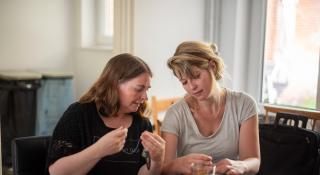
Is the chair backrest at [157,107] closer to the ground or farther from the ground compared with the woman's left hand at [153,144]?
closer to the ground

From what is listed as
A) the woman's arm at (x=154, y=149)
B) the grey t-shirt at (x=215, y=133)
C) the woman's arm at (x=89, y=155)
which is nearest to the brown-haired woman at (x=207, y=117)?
the grey t-shirt at (x=215, y=133)

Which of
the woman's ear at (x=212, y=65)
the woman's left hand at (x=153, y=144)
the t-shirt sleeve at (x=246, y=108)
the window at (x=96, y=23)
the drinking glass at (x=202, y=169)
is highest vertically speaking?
the window at (x=96, y=23)

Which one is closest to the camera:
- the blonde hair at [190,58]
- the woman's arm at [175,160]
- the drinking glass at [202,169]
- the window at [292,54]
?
the drinking glass at [202,169]

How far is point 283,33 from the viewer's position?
276 cm

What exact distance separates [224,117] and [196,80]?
22 cm

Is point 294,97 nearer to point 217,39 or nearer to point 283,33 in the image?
point 283,33

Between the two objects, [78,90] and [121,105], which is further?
[78,90]

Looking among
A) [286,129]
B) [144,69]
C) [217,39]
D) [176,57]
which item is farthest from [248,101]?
[217,39]

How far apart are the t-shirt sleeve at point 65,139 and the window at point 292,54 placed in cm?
185

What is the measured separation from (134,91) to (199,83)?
0.29 meters

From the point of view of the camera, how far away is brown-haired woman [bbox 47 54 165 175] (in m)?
1.31

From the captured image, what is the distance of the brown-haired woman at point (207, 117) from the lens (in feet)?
5.00

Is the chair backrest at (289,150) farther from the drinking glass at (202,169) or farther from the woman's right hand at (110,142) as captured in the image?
the woman's right hand at (110,142)

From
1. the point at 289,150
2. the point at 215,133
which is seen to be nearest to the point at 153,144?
the point at 215,133
